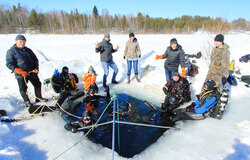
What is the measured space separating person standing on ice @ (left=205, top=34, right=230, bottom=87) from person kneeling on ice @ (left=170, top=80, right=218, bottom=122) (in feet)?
1.86

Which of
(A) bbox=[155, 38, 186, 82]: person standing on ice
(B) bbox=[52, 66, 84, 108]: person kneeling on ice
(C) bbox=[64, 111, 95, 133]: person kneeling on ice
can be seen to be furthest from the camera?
(B) bbox=[52, 66, 84, 108]: person kneeling on ice

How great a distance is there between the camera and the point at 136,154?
9.70ft

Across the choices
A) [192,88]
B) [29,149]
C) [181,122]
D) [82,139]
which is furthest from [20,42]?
[192,88]

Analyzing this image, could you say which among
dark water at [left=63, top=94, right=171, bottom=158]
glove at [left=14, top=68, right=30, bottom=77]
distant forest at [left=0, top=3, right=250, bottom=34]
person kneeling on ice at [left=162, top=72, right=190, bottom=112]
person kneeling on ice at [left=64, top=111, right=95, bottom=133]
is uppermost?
distant forest at [left=0, top=3, right=250, bottom=34]

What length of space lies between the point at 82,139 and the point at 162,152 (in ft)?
5.19

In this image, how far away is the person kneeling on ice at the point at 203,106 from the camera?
11.9ft

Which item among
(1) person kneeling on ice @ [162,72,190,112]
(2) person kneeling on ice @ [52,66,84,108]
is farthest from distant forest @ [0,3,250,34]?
(1) person kneeling on ice @ [162,72,190,112]

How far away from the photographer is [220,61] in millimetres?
4020

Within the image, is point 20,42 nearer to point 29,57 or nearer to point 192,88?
point 29,57

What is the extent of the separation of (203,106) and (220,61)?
1.31 meters

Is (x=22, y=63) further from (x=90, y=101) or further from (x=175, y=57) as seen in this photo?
(x=175, y=57)

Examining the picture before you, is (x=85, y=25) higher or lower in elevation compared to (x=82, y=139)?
higher

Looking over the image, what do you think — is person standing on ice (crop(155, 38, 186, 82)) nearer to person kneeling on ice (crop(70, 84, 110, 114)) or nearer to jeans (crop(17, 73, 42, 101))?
person kneeling on ice (crop(70, 84, 110, 114))

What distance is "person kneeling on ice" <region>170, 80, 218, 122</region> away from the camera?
3.62 metres
